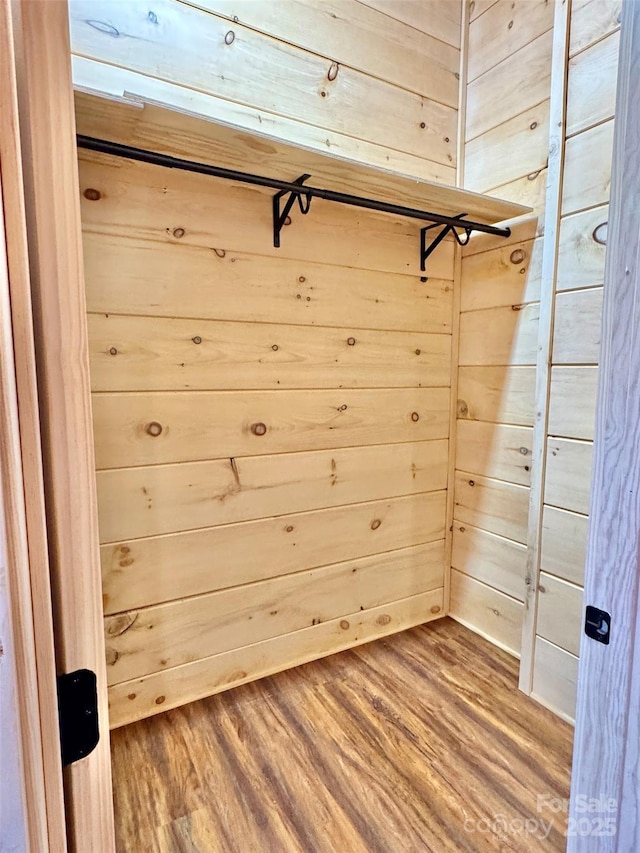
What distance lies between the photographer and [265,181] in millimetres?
1412

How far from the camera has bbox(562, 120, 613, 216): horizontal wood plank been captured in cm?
140

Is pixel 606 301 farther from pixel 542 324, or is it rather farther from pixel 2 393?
pixel 542 324

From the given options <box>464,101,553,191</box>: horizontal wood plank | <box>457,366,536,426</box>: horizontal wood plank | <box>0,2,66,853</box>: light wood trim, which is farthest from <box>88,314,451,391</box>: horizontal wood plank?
<box>0,2,66,853</box>: light wood trim

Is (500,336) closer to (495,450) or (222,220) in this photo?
(495,450)

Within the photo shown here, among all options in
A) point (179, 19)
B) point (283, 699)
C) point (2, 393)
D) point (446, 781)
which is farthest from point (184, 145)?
point (446, 781)

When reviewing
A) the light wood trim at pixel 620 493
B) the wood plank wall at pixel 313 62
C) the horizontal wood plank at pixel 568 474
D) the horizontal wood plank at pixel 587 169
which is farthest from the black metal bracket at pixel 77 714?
the horizontal wood plank at pixel 587 169

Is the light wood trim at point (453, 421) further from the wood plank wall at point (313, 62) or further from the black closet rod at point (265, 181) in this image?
the wood plank wall at point (313, 62)

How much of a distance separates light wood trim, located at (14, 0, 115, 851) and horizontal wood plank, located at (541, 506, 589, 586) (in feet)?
4.92

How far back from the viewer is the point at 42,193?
382mm

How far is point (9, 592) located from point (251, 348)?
128 cm

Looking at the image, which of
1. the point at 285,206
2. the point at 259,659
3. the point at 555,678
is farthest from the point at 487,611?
the point at 285,206

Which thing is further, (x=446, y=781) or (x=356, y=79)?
(x=356, y=79)

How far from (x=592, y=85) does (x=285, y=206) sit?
3.26 ft

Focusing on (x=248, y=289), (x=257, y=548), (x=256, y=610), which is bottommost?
(x=256, y=610)
